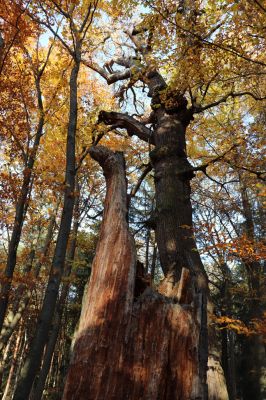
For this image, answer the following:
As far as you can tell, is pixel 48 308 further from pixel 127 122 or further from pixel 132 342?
pixel 132 342

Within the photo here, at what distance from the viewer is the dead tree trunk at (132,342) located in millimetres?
2406

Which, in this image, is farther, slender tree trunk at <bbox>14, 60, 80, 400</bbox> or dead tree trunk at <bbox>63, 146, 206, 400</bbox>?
slender tree trunk at <bbox>14, 60, 80, 400</bbox>

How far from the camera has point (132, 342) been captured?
2551 millimetres

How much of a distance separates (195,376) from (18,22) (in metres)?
10.9

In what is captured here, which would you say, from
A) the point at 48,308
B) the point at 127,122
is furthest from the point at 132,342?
the point at 127,122

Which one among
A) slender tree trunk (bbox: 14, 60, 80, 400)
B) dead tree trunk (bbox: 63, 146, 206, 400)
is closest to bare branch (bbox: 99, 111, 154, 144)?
slender tree trunk (bbox: 14, 60, 80, 400)

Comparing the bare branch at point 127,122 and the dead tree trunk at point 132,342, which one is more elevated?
the bare branch at point 127,122

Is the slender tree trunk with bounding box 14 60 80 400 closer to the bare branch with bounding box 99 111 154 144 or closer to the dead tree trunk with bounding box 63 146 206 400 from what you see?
the bare branch with bounding box 99 111 154 144

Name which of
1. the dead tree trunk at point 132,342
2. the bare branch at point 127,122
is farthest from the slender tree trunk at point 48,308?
the dead tree trunk at point 132,342

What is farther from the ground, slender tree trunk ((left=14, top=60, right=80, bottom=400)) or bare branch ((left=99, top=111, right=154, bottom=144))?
bare branch ((left=99, top=111, right=154, bottom=144))

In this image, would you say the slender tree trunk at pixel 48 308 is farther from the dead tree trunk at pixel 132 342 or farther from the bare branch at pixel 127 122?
the dead tree trunk at pixel 132 342

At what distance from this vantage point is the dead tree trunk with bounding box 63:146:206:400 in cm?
241

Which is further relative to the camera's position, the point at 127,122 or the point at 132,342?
the point at 127,122

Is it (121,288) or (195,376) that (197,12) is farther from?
(195,376)
